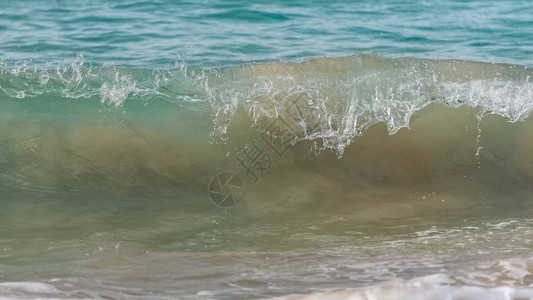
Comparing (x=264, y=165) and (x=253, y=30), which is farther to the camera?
(x=253, y=30)

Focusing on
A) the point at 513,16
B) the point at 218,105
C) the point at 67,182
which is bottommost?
the point at 67,182

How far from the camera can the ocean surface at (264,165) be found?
2.90 m

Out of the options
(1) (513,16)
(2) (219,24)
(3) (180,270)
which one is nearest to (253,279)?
(3) (180,270)

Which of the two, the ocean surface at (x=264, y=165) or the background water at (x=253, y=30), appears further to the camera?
the background water at (x=253, y=30)

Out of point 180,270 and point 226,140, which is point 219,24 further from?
point 180,270

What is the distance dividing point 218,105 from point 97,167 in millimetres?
952

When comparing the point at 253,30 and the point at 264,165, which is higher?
the point at 253,30

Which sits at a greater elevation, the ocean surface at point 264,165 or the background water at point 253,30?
the background water at point 253,30

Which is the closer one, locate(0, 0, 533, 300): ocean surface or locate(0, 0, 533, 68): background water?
locate(0, 0, 533, 300): ocean surface

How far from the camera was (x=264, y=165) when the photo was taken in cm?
475

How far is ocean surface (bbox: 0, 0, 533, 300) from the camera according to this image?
290cm

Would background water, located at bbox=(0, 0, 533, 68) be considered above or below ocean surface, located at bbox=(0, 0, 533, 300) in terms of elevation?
above

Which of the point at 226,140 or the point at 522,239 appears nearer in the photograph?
the point at 522,239

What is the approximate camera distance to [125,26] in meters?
7.21
